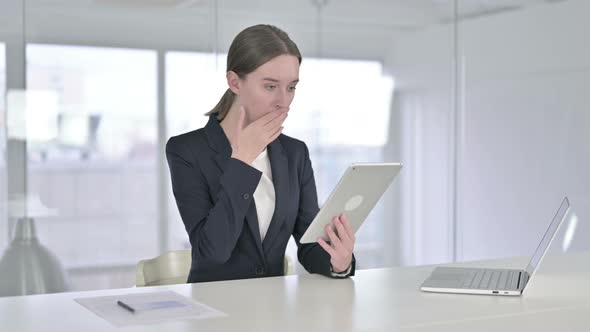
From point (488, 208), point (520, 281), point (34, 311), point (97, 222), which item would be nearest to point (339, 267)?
point (520, 281)

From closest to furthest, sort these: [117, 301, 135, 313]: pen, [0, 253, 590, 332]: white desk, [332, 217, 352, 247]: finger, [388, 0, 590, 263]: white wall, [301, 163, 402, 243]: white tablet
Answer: [0, 253, 590, 332]: white desk, [117, 301, 135, 313]: pen, [301, 163, 402, 243]: white tablet, [332, 217, 352, 247]: finger, [388, 0, 590, 263]: white wall

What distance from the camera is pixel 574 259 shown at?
317 cm

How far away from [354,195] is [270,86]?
1.61 feet

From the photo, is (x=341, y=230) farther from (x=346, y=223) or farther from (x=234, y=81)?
(x=234, y=81)

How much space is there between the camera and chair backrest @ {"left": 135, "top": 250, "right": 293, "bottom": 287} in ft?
10.1

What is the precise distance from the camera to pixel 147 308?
211 cm

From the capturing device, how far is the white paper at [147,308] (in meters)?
2.02

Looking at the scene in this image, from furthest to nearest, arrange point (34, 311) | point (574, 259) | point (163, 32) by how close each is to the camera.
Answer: point (163, 32) < point (574, 259) < point (34, 311)

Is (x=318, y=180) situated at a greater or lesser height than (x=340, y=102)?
lesser

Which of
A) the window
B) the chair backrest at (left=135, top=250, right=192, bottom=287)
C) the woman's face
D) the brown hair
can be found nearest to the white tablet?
the woman's face

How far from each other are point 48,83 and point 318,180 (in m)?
1.71

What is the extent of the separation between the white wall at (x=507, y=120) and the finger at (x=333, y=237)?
2.97m

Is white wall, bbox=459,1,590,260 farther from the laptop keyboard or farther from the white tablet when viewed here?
the white tablet

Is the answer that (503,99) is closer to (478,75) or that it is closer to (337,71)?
(478,75)
